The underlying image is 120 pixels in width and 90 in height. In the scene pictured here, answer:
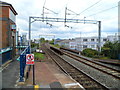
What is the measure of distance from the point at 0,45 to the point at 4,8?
4.38m

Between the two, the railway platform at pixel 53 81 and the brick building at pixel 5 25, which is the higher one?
the brick building at pixel 5 25

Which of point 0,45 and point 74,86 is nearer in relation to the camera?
point 74,86

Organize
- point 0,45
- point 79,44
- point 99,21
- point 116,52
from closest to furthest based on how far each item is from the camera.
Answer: point 0,45, point 116,52, point 99,21, point 79,44

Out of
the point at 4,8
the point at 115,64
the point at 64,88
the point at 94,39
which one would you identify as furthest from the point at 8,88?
the point at 94,39

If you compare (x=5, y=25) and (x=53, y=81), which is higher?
(x=5, y=25)

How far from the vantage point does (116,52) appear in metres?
17.9

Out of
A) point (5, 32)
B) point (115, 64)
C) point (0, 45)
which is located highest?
point (5, 32)

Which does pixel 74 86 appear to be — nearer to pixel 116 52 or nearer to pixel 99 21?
pixel 116 52

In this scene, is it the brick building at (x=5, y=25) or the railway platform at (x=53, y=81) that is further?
the brick building at (x=5, y=25)

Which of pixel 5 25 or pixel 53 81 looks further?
pixel 5 25

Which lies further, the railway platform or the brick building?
the brick building

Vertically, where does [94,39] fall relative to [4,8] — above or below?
below

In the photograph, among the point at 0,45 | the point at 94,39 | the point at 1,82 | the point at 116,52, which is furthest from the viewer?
the point at 94,39

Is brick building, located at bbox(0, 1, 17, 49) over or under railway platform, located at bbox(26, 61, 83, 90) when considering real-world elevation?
over
